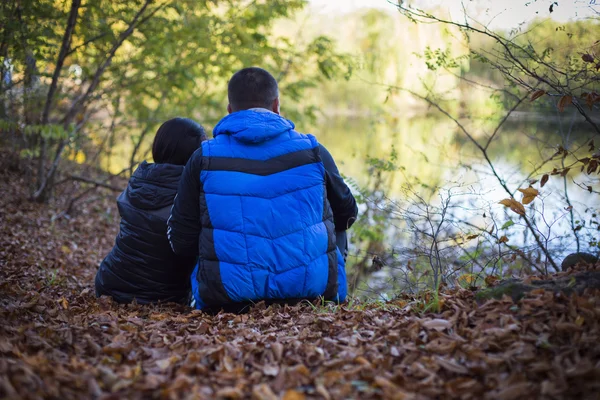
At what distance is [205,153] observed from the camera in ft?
9.56

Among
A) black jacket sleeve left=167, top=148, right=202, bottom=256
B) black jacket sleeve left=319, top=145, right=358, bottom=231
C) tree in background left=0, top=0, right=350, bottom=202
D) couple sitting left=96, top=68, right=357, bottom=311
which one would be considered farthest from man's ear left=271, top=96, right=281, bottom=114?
tree in background left=0, top=0, right=350, bottom=202

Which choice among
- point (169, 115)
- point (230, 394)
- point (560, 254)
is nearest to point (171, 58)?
point (169, 115)

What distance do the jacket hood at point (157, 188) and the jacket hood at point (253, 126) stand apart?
531mm

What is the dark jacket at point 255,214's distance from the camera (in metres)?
2.85

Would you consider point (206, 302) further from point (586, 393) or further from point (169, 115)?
point (169, 115)

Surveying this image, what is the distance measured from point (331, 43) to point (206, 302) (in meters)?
6.16

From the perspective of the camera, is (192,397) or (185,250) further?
(185,250)

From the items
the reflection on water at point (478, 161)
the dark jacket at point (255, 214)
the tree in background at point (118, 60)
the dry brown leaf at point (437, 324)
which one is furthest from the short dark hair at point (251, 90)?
the tree in background at point (118, 60)

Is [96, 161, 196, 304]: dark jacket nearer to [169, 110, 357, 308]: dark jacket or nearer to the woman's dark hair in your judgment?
the woman's dark hair

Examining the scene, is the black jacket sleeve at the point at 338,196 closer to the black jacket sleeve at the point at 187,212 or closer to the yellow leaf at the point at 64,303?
the black jacket sleeve at the point at 187,212

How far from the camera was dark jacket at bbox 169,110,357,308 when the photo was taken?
285cm

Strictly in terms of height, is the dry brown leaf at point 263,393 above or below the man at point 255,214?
below

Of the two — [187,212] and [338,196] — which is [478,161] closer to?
[338,196]

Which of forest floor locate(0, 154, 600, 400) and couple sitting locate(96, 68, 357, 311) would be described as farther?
couple sitting locate(96, 68, 357, 311)
